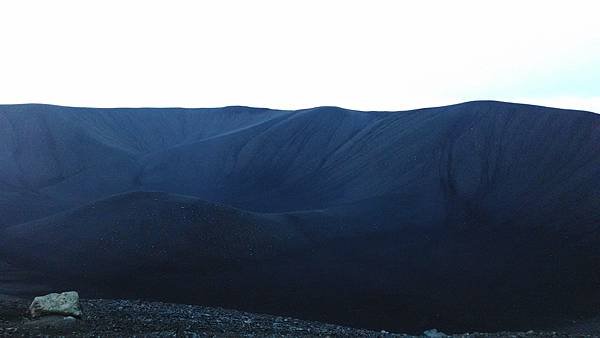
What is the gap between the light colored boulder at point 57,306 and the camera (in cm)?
1235

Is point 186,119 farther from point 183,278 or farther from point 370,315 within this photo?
point 370,315

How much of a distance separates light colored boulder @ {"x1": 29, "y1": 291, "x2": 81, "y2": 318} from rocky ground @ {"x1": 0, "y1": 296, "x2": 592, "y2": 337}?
0.22 m

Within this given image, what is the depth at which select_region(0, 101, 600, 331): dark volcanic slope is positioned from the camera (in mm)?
22078

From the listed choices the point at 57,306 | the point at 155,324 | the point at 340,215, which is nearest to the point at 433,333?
the point at 155,324

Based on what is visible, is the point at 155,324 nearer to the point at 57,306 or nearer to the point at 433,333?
the point at 57,306

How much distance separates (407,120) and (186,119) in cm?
2532

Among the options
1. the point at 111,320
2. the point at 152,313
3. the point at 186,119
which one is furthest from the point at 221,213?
the point at 186,119

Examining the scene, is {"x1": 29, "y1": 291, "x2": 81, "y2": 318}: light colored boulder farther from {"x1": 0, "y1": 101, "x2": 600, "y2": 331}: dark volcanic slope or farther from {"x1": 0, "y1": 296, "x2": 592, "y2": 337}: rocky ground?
{"x1": 0, "y1": 101, "x2": 600, "y2": 331}: dark volcanic slope

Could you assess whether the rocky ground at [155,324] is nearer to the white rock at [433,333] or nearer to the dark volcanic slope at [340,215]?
the white rock at [433,333]

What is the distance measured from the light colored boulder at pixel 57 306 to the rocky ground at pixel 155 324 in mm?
221

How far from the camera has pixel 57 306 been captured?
Result: 12391mm

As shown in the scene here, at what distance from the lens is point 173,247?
27.0 metres

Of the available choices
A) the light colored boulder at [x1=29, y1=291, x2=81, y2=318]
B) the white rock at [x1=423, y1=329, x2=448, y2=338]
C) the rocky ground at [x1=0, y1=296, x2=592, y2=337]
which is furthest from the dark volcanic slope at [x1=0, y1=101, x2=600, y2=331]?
the light colored boulder at [x1=29, y1=291, x2=81, y2=318]

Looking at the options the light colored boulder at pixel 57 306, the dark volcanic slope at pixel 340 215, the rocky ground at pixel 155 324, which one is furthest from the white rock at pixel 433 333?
the light colored boulder at pixel 57 306
